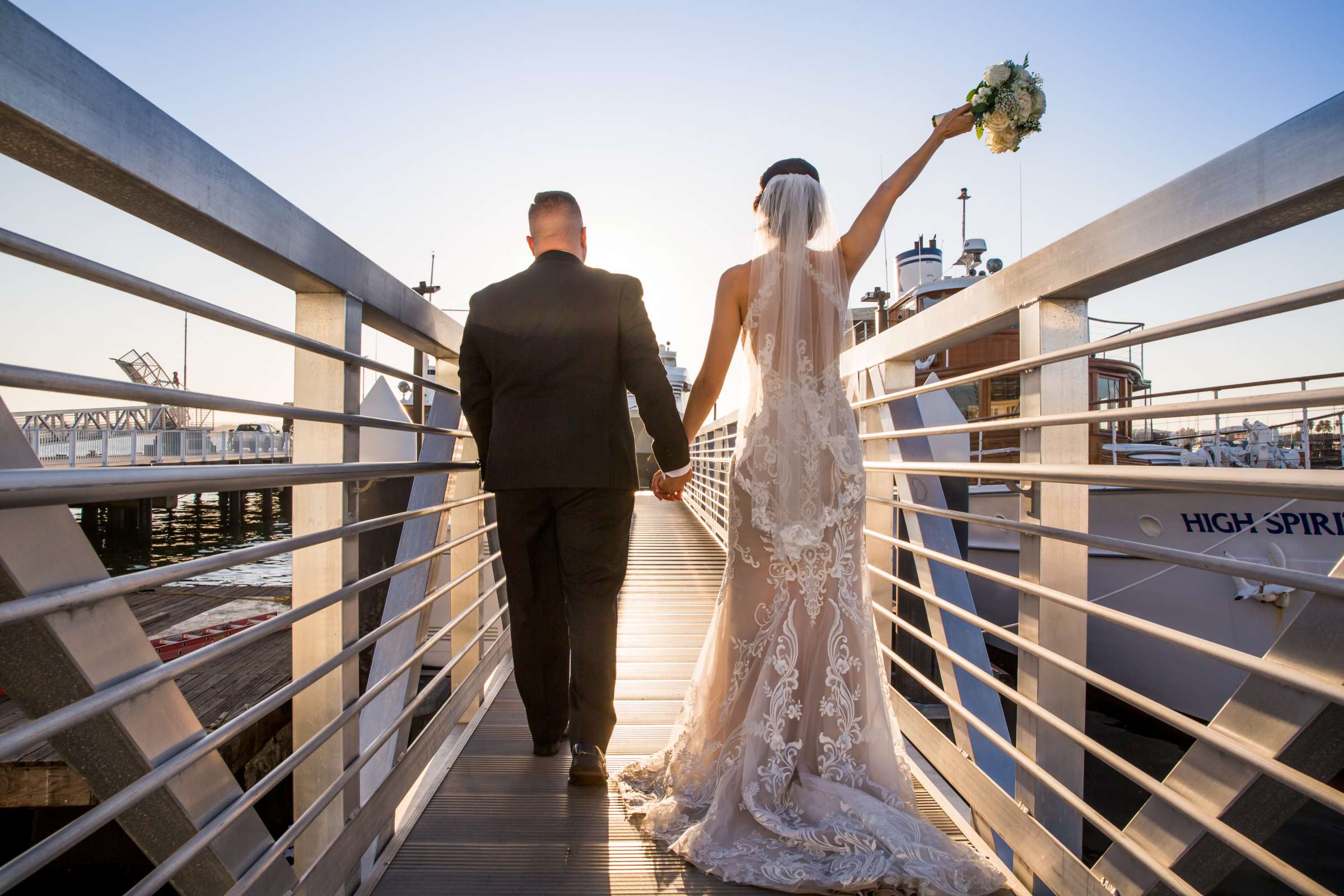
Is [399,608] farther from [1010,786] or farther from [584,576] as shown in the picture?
[1010,786]

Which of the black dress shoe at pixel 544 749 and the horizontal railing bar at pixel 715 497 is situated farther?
the horizontal railing bar at pixel 715 497

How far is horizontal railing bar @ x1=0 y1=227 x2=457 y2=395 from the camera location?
0.85 meters

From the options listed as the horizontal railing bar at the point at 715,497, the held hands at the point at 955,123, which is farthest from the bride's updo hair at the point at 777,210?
the horizontal railing bar at the point at 715,497

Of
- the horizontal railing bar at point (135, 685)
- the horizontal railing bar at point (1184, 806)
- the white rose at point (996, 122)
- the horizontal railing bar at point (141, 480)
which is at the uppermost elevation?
the white rose at point (996, 122)

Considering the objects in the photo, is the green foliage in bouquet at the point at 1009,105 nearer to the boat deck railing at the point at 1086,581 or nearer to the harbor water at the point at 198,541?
the boat deck railing at the point at 1086,581

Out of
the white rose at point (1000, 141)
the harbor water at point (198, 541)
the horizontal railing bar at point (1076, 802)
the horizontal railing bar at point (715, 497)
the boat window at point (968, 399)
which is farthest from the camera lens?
the harbor water at point (198, 541)

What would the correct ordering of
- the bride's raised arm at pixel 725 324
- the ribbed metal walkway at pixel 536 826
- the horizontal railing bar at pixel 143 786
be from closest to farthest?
the horizontal railing bar at pixel 143 786 → the ribbed metal walkway at pixel 536 826 → the bride's raised arm at pixel 725 324

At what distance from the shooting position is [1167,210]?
1.22 meters

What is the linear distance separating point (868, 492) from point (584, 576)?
1314 mm

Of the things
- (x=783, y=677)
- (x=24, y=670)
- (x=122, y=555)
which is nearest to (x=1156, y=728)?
(x=783, y=677)

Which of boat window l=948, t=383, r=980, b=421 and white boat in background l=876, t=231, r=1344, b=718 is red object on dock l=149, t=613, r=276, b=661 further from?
boat window l=948, t=383, r=980, b=421

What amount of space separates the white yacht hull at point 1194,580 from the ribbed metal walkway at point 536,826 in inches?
178

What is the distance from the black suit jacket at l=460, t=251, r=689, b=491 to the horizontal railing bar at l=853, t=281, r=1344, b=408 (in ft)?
3.37

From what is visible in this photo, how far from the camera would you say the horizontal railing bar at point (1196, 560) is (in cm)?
89
